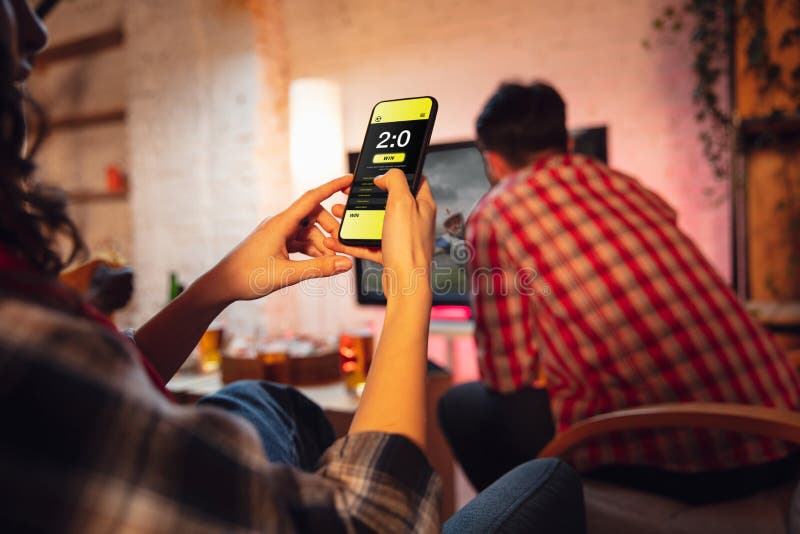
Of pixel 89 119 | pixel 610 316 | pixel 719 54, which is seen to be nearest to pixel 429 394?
pixel 610 316

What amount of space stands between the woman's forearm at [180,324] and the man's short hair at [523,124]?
763 mm

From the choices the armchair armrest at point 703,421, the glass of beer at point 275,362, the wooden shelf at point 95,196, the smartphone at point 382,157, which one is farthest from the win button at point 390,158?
the wooden shelf at point 95,196

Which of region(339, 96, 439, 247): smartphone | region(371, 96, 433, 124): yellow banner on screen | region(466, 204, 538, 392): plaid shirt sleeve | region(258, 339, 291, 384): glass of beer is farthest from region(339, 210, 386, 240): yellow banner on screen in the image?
region(258, 339, 291, 384): glass of beer

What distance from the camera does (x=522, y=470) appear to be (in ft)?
2.23

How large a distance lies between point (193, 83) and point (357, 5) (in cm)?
84

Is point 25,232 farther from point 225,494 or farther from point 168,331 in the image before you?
point 168,331

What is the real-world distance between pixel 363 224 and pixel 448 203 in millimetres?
122

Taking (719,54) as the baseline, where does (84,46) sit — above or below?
above

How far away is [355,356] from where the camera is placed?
1.32 m

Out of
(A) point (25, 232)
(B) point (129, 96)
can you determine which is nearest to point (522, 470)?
(A) point (25, 232)

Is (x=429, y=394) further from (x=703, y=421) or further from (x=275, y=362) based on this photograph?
(x=703, y=421)

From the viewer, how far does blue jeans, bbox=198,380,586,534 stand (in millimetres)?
614

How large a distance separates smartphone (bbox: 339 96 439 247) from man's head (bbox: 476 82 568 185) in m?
0.65

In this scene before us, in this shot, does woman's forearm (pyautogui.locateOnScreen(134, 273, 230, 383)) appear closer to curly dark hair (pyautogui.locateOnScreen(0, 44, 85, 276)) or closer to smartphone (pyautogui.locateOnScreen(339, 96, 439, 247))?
smartphone (pyautogui.locateOnScreen(339, 96, 439, 247))
